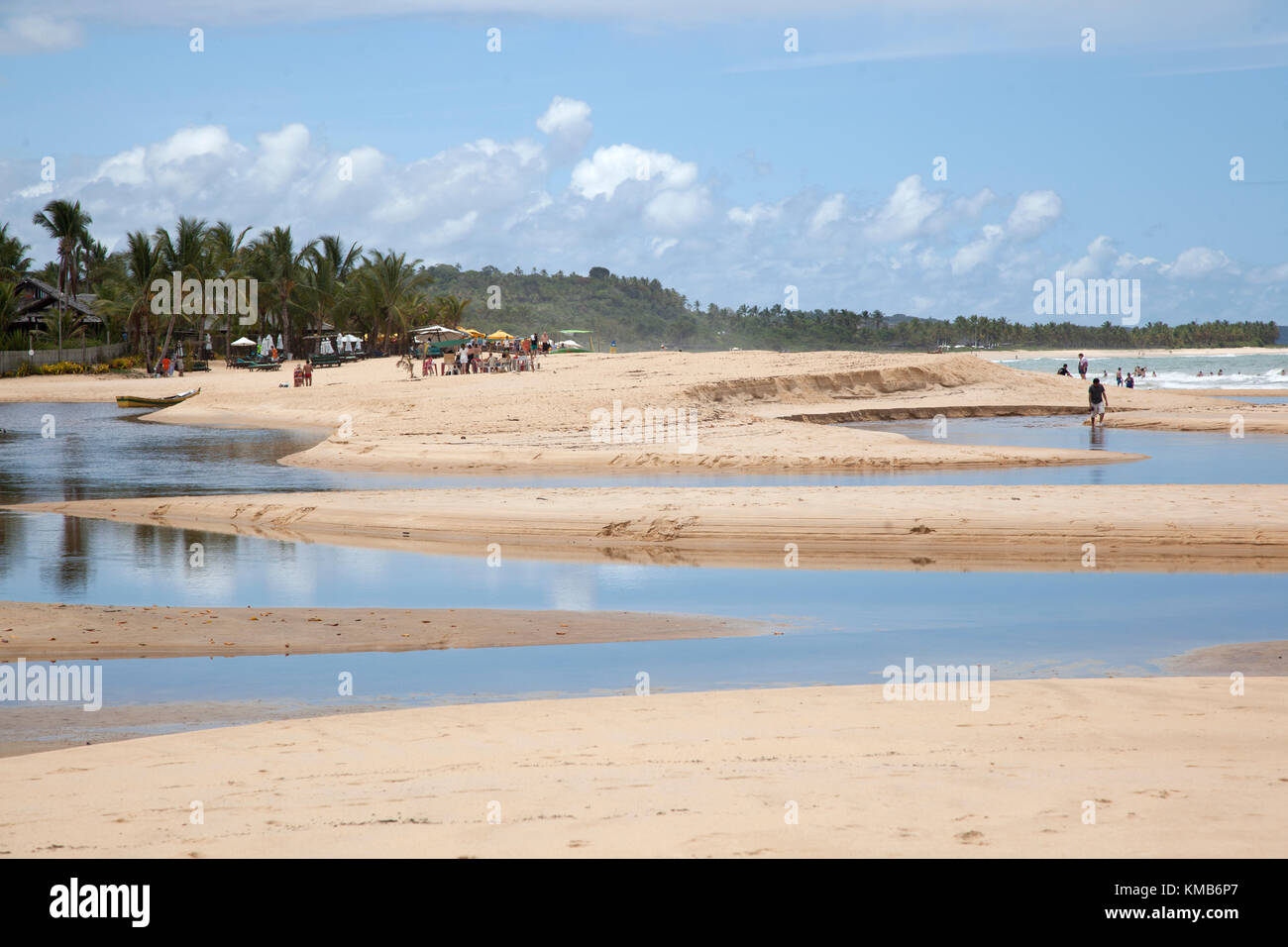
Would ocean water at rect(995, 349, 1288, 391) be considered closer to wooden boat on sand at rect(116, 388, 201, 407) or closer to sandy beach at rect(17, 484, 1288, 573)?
wooden boat on sand at rect(116, 388, 201, 407)

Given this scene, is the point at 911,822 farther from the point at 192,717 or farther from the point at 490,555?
the point at 490,555

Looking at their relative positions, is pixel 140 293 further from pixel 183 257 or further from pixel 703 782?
pixel 703 782

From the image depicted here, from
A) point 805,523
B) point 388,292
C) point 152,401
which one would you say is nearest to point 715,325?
point 388,292

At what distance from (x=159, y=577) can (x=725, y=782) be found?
10.4 m

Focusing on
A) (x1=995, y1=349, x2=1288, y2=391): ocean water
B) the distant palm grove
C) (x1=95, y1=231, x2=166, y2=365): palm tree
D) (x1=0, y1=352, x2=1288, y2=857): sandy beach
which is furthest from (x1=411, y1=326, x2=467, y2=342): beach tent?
(x1=0, y1=352, x2=1288, y2=857): sandy beach

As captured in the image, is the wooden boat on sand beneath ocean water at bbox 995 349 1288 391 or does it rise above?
beneath

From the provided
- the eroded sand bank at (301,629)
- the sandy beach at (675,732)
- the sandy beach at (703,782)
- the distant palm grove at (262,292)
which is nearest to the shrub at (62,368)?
the distant palm grove at (262,292)

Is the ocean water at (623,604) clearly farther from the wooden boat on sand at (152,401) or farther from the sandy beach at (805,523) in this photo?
the wooden boat on sand at (152,401)

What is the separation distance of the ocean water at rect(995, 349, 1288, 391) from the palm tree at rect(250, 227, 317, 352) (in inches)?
1895

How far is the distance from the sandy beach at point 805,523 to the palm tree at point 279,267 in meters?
51.3

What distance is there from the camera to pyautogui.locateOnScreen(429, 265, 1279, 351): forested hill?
137125 mm

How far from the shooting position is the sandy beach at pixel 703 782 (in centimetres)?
466

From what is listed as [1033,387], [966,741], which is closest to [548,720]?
[966,741]

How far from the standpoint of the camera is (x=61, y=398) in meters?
52.2
